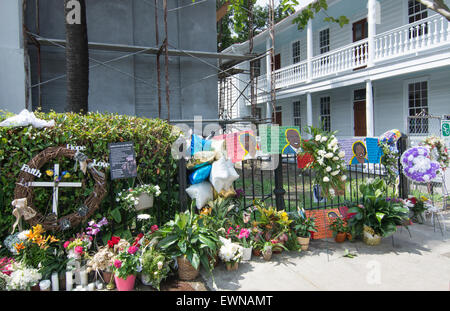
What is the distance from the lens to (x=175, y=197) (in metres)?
4.30

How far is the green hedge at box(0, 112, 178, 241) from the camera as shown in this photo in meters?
3.48

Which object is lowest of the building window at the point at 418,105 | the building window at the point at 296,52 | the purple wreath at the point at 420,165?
the purple wreath at the point at 420,165

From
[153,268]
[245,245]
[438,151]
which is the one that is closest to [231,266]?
[245,245]

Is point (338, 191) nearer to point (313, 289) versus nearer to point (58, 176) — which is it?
point (313, 289)

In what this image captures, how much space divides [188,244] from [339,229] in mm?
2359

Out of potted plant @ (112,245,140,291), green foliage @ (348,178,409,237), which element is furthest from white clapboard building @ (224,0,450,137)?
potted plant @ (112,245,140,291)

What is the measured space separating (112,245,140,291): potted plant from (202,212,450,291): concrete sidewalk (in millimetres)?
784

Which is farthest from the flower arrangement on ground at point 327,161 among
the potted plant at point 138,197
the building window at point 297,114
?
the building window at point 297,114

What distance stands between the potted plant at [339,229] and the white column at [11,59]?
8.07 meters

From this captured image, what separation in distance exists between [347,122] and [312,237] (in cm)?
1107

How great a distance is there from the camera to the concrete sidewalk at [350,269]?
3.17 metres

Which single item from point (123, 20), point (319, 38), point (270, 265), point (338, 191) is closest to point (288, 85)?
point (319, 38)

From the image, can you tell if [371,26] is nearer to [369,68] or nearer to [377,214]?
[369,68]

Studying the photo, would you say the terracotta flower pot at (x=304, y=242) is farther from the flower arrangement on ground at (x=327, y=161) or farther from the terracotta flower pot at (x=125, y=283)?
the terracotta flower pot at (x=125, y=283)
